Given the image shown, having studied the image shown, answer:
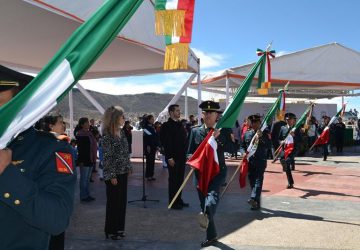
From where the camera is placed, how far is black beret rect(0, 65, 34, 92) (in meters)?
1.87

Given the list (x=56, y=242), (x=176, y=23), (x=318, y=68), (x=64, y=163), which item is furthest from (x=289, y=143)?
(x=318, y=68)

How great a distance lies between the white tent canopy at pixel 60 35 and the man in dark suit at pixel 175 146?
2191 millimetres

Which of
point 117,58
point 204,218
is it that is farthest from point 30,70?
point 204,218

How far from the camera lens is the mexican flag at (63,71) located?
68.1 inches

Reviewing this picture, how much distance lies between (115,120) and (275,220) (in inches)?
129

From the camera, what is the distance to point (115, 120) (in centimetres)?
596

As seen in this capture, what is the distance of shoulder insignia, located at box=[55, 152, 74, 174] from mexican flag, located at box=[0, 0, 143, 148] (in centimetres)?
23

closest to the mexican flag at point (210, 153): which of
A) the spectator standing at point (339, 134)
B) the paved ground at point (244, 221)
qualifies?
the paved ground at point (244, 221)

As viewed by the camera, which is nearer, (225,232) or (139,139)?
(225,232)

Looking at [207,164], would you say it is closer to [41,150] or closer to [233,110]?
[233,110]

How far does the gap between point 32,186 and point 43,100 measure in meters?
0.38

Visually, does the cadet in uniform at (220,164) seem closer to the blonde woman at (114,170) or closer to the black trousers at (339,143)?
the blonde woman at (114,170)

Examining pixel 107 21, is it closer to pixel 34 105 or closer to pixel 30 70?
pixel 34 105

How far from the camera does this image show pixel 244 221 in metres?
7.03
